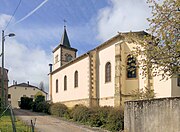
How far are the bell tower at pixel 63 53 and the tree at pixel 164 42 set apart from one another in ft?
118

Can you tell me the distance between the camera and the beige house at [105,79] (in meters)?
23.7

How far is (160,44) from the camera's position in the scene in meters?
10.8

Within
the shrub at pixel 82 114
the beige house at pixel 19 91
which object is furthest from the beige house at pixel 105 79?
the beige house at pixel 19 91

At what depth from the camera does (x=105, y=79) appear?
28.9 metres

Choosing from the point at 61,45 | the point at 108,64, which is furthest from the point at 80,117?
the point at 61,45

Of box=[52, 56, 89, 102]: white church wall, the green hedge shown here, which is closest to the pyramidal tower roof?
box=[52, 56, 89, 102]: white church wall

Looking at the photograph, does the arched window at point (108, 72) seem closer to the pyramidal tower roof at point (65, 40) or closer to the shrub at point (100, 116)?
the shrub at point (100, 116)

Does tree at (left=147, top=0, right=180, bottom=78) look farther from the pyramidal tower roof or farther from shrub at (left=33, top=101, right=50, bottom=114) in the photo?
the pyramidal tower roof

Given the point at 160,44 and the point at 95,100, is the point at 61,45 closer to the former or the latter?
the point at 95,100

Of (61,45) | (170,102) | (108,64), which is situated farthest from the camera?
(61,45)

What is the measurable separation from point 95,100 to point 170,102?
2072cm

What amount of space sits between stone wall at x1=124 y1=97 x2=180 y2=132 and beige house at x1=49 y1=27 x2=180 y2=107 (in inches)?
263

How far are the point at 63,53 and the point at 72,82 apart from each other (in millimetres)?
12073

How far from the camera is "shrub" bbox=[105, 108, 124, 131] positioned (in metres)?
16.2
